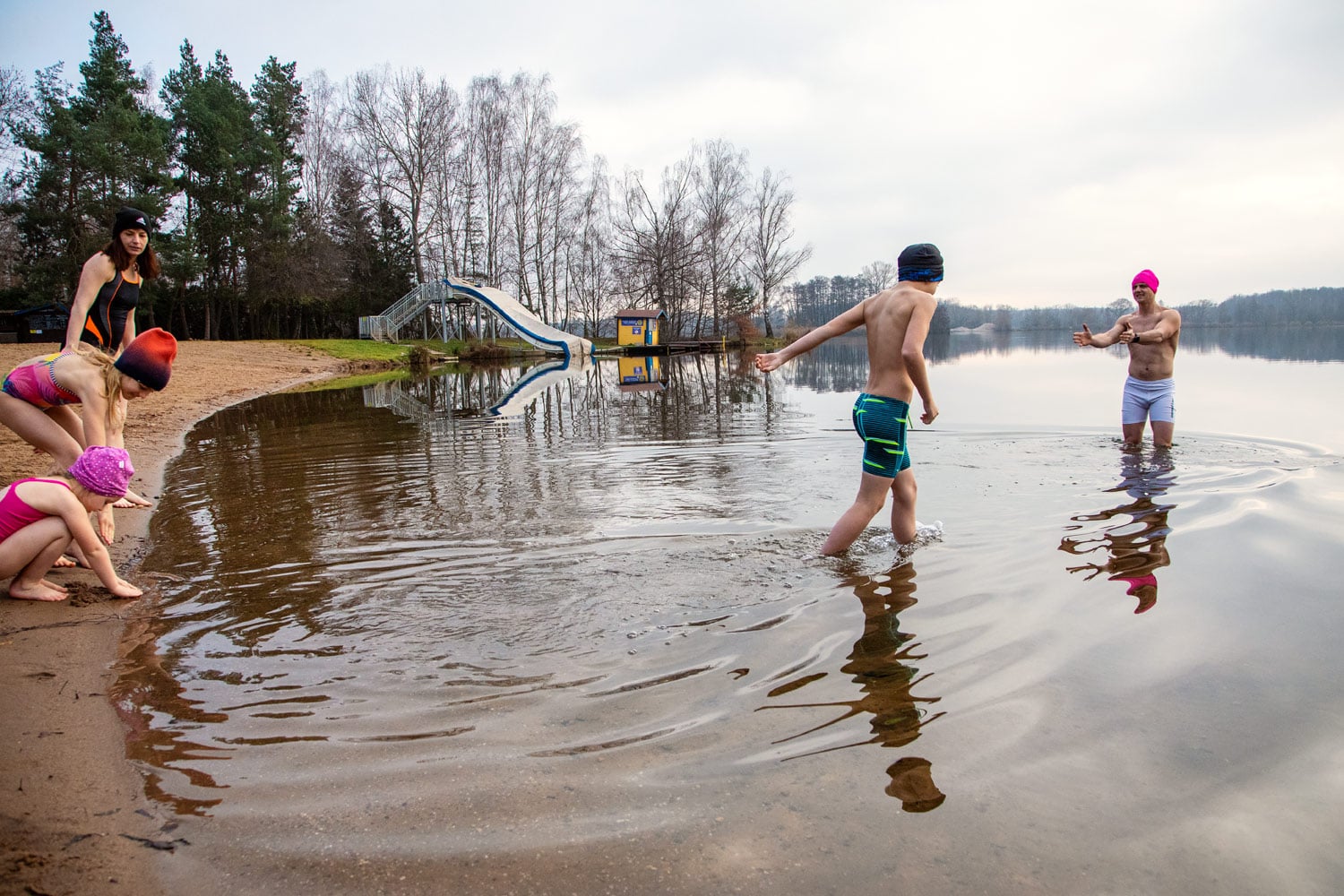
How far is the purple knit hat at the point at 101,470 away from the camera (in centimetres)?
411

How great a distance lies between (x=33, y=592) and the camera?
165 inches

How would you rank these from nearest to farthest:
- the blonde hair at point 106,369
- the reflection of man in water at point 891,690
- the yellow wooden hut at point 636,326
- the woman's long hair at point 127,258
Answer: the reflection of man in water at point 891,690 → the blonde hair at point 106,369 → the woman's long hair at point 127,258 → the yellow wooden hut at point 636,326

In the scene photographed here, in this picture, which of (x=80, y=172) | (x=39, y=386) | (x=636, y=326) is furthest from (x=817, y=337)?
(x=636, y=326)

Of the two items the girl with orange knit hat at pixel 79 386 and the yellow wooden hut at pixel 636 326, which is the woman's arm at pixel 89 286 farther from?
the yellow wooden hut at pixel 636 326

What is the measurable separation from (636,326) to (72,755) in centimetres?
4548

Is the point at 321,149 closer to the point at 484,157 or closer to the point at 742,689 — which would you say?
the point at 484,157

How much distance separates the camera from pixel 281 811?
240cm

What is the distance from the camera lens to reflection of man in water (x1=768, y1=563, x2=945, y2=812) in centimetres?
251

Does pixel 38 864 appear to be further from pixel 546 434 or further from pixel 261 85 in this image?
pixel 261 85

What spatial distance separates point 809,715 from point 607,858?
1044 millimetres

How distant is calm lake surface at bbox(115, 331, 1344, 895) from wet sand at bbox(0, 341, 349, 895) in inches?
4.0

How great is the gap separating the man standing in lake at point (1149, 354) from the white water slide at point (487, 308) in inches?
1181

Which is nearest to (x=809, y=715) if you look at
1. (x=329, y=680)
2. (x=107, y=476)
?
(x=329, y=680)


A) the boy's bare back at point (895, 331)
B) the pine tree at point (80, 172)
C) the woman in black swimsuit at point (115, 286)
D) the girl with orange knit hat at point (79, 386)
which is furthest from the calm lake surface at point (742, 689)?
the pine tree at point (80, 172)
